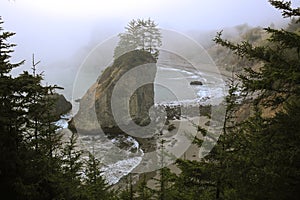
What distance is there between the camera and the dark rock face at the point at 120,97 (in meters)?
23.2

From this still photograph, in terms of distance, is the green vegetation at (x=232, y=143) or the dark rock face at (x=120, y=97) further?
the dark rock face at (x=120, y=97)

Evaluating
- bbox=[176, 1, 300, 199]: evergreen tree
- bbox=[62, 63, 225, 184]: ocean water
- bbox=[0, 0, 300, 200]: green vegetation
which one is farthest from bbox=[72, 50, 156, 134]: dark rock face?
bbox=[176, 1, 300, 199]: evergreen tree

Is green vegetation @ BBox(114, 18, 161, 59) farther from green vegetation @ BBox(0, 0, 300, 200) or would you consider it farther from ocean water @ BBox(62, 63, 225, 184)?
green vegetation @ BBox(0, 0, 300, 200)

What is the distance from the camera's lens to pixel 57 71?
37.7 metres

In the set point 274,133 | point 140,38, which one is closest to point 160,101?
point 140,38

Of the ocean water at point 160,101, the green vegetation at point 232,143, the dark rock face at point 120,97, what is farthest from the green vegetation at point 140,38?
the green vegetation at point 232,143

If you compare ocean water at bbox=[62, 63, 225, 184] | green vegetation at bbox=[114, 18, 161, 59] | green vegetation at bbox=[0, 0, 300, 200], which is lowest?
ocean water at bbox=[62, 63, 225, 184]

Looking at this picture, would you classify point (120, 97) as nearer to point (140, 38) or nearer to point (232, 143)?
point (140, 38)

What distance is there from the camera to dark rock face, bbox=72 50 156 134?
915 inches

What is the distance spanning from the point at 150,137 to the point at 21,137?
1619 cm

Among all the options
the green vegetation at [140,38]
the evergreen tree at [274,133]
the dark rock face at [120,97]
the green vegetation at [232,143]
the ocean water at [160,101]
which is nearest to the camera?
the evergreen tree at [274,133]

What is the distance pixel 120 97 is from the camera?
79.3 ft

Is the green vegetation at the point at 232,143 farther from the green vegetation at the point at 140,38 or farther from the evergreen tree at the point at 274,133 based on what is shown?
the green vegetation at the point at 140,38

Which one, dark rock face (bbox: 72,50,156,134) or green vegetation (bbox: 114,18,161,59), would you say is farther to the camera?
green vegetation (bbox: 114,18,161,59)
